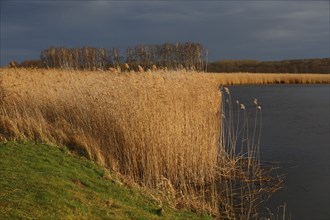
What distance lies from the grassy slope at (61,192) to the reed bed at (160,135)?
0.96 m

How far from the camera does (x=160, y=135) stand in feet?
30.6

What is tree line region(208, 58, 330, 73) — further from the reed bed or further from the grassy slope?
the grassy slope

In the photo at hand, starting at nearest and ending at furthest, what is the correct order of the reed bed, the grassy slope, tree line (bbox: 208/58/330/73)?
1. the grassy slope
2. the reed bed
3. tree line (bbox: 208/58/330/73)

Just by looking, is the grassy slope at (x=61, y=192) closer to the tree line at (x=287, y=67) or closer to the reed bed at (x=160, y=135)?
the reed bed at (x=160, y=135)

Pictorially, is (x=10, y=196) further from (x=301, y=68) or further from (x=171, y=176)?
(x=301, y=68)

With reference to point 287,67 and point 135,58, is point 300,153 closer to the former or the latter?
point 135,58

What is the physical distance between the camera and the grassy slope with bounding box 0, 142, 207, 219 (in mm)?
5570

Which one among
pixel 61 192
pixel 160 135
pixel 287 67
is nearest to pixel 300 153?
pixel 160 135

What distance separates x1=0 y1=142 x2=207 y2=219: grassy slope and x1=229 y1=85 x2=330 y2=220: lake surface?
120 inches

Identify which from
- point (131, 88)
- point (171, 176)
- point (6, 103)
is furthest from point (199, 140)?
point (6, 103)

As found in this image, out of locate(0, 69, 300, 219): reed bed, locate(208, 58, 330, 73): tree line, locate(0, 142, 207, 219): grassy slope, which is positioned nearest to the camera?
locate(0, 142, 207, 219): grassy slope

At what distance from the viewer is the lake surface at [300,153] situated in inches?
359

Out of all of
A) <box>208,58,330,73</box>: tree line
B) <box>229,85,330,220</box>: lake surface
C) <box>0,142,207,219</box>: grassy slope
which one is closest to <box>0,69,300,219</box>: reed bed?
<box>229,85,330,220</box>: lake surface

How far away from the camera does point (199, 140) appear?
9.91m
